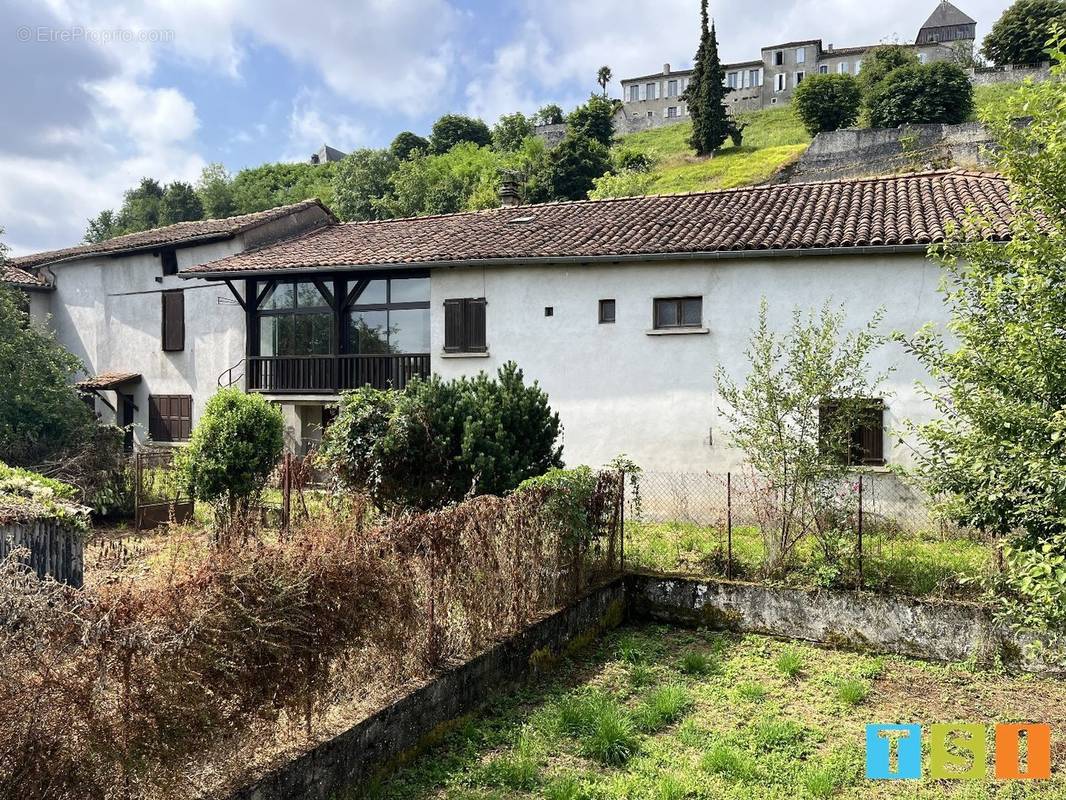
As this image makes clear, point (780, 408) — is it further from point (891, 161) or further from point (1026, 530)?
point (891, 161)

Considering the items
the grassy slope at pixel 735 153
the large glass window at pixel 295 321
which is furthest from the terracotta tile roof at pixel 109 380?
the grassy slope at pixel 735 153

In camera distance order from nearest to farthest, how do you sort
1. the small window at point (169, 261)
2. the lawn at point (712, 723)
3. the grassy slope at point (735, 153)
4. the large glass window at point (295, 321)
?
the lawn at point (712, 723), the large glass window at point (295, 321), the small window at point (169, 261), the grassy slope at point (735, 153)

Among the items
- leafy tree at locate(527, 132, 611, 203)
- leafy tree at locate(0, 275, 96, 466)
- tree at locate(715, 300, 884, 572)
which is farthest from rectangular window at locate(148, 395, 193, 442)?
leafy tree at locate(527, 132, 611, 203)

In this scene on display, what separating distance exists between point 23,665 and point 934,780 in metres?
6.19

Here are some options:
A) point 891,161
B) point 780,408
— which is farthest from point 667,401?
point 891,161

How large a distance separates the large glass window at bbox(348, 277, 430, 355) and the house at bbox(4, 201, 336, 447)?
12.4 ft

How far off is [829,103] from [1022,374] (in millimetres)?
52512

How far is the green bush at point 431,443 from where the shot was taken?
37.7ft

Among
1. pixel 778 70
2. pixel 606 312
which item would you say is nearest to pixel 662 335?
pixel 606 312

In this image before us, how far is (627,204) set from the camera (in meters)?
19.0

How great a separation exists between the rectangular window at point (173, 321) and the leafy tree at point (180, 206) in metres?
41.8

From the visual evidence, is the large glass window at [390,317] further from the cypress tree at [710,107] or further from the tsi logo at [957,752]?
the cypress tree at [710,107]

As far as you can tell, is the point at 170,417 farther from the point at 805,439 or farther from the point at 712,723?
the point at 712,723

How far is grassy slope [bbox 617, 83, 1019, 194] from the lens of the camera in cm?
4500
